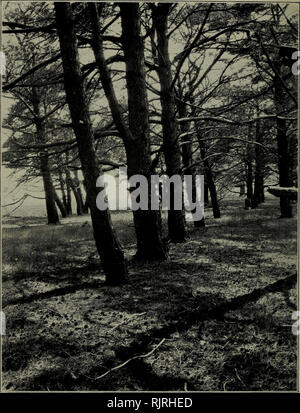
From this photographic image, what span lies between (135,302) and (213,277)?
5.97 feet

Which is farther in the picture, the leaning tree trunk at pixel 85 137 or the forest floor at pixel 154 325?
the leaning tree trunk at pixel 85 137

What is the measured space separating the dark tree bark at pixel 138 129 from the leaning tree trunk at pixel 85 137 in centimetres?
80

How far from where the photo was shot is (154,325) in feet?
13.3

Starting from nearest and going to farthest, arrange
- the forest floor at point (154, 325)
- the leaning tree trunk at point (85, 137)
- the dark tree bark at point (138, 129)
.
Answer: the forest floor at point (154, 325), the leaning tree trunk at point (85, 137), the dark tree bark at point (138, 129)

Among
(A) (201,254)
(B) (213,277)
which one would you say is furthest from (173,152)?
(B) (213,277)

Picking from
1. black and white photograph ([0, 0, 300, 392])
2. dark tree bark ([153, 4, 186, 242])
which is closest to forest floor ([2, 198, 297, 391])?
black and white photograph ([0, 0, 300, 392])

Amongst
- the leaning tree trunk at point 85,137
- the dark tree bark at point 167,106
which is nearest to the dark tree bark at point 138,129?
the leaning tree trunk at point 85,137

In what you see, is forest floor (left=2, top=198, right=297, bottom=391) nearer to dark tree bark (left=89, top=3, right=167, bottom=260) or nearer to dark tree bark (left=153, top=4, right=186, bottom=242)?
dark tree bark (left=89, top=3, right=167, bottom=260)

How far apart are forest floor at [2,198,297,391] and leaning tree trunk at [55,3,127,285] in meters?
0.45

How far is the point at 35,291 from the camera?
545cm

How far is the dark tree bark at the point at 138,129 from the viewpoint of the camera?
6.06m

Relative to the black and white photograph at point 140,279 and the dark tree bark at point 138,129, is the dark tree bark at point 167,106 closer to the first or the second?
the black and white photograph at point 140,279

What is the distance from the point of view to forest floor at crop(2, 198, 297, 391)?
3.09m

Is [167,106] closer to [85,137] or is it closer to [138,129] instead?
[138,129]
